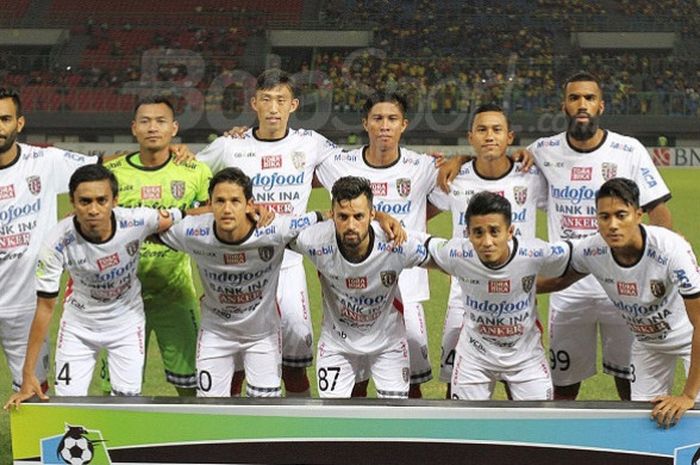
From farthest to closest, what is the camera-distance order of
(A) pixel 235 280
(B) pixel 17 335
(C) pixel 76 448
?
(B) pixel 17 335 → (A) pixel 235 280 → (C) pixel 76 448

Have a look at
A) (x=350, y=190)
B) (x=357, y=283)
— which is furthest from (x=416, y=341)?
(x=350, y=190)

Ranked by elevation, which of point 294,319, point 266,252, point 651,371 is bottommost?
point 651,371

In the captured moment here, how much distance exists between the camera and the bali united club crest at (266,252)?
16.2 feet

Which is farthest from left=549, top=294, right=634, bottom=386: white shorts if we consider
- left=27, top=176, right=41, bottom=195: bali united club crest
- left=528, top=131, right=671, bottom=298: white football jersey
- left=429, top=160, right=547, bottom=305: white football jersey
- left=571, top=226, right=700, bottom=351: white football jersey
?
left=27, top=176, right=41, bottom=195: bali united club crest

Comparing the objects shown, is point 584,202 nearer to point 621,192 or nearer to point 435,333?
point 621,192

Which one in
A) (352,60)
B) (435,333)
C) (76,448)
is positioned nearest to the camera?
(76,448)

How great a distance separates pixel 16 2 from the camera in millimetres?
33250

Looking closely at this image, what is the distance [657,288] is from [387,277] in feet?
4.25

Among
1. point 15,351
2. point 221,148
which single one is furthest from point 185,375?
point 221,148

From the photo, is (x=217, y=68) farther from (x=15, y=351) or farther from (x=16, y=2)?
(x=15, y=351)

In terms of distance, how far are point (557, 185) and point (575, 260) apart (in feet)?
2.70

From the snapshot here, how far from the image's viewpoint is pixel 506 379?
15.9ft

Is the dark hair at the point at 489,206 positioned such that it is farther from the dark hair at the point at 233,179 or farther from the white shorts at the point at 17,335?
the white shorts at the point at 17,335

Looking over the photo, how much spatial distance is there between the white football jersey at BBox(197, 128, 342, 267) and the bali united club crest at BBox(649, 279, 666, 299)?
212 cm
